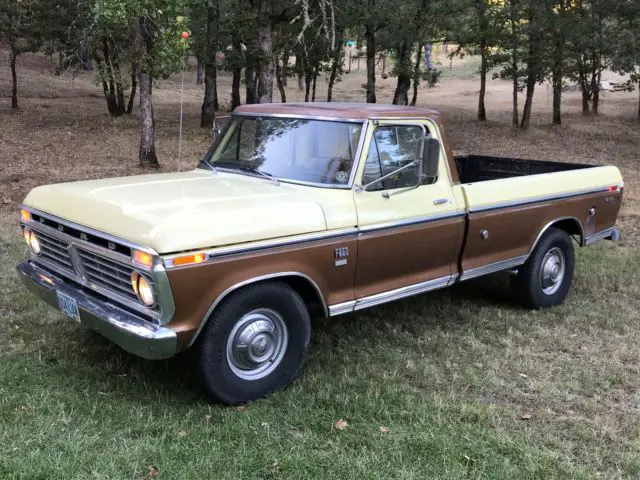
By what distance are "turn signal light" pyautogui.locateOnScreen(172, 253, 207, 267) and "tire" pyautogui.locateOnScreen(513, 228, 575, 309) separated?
357 centimetres

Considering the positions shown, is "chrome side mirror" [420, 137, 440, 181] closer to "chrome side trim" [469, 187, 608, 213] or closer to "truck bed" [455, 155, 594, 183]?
"chrome side trim" [469, 187, 608, 213]

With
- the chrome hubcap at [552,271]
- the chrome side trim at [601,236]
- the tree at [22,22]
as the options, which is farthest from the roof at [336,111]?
the tree at [22,22]

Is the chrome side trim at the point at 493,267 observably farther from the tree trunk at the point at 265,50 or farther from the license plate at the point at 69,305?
the tree trunk at the point at 265,50

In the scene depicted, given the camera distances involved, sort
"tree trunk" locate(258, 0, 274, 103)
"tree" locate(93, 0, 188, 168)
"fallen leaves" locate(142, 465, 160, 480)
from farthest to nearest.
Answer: "tree trunk" locate(258, 0, 274, 103) < "tree" locate(93, 0, 188, 168) < "fallen leaves" locate(142, 465, 160, 480)

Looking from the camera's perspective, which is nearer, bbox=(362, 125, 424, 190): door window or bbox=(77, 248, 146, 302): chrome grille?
bbox=(77, 248, 146, 302): chrome grille

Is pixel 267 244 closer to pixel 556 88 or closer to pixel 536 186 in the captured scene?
pixel 536 186

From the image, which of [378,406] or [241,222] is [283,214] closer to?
[241,222]

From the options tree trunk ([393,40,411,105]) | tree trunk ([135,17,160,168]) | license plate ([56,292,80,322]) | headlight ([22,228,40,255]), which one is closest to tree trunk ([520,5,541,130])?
tree trunk ([393,40,411,105])

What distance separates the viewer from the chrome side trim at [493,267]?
5.41 metres

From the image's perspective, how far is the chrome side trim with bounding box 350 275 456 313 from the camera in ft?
15.2

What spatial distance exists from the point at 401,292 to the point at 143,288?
2082 millimetres

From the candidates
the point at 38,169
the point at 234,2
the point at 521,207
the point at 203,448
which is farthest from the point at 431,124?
the point at 234,2

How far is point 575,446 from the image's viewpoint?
3.77 meters

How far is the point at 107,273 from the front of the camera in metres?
3.94
